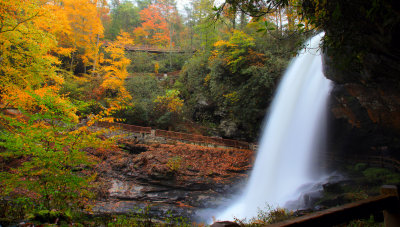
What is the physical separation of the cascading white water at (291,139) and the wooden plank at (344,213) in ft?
24.8

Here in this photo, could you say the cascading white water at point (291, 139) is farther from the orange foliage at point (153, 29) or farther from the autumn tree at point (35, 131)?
the orange foliage at point (153, 29)

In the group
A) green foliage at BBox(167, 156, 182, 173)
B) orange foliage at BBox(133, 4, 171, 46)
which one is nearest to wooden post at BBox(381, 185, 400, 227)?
green foliage at BBox(167, 156, 182, 173)

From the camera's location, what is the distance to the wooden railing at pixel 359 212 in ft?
6.49

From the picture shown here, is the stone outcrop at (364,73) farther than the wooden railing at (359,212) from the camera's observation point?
Yes

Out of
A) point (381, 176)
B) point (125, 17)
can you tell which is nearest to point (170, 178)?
point (381, 176)

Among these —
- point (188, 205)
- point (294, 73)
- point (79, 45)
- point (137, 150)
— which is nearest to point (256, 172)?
point (188, 205)

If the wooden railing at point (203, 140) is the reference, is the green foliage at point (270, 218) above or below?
below

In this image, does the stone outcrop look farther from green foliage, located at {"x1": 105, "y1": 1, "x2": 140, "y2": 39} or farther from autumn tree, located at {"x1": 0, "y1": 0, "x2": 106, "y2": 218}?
green foliage, located at {"x1": 105, "y1": 1, "x2": 140, "y2": 39}

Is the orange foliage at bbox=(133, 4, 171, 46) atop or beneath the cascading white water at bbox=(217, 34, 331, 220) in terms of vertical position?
atop

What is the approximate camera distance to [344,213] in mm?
2270

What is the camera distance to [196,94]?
2112 cm

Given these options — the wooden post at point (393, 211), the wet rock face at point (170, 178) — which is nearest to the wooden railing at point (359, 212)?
the wooden post at point (393, 211)

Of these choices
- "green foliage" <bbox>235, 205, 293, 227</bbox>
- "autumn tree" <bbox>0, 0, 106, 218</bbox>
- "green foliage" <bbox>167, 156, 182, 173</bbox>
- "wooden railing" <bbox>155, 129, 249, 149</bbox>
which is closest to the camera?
"autumn tree" <bbox>0, 0, 106, 218</bbox>

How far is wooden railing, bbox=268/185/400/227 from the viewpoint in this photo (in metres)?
1.98
